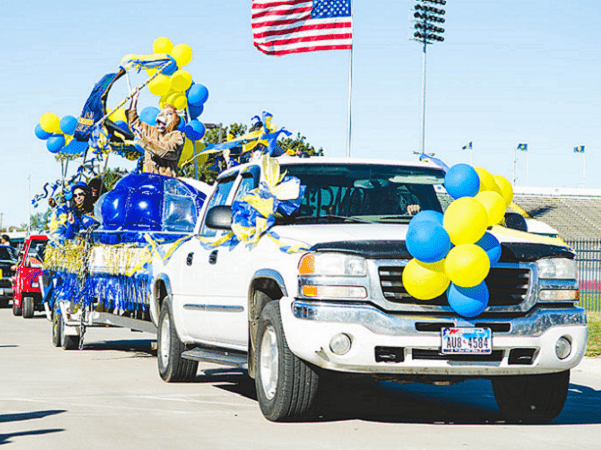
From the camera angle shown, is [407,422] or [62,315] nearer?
[407,422]

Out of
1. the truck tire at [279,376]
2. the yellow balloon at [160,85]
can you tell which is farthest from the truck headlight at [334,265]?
the yellow balloon at [160,85]

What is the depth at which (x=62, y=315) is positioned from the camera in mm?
13945

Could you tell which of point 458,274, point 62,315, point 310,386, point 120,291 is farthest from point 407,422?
point 62,315

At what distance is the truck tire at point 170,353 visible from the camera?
1005cm

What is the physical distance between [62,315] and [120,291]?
2050mm

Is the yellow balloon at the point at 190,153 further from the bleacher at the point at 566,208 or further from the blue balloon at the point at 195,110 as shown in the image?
the bleacher at the point at 566,208

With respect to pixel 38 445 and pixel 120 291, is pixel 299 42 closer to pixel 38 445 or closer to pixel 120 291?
pixel 120 291

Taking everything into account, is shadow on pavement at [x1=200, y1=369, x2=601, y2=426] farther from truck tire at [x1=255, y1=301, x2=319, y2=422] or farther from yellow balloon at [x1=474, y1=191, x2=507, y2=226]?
yellow balloon at [x1=474, y1=191, x2=507, y2=226]

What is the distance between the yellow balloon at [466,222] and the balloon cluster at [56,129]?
33.9 ft

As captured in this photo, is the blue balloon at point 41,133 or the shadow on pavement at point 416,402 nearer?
the shadow on pavement at point 416,402

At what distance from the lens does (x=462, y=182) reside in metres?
7.49

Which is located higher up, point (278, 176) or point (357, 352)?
point (278, 176)

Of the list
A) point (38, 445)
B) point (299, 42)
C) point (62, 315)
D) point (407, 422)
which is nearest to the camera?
point (38, 445)

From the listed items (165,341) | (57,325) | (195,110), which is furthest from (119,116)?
(165,341)
